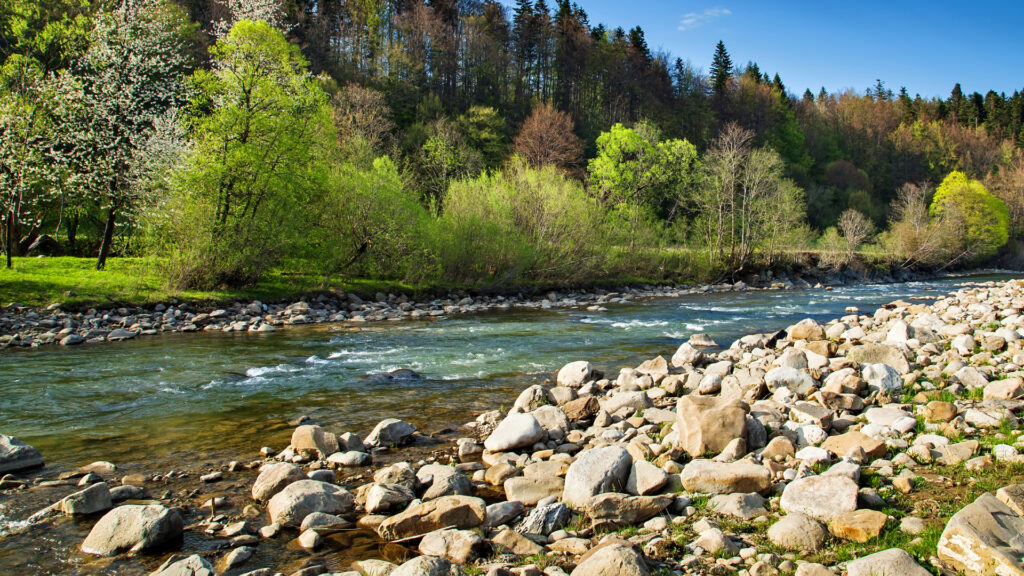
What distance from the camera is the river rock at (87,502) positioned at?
19.9 feet

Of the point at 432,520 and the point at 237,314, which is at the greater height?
the point at 237,314

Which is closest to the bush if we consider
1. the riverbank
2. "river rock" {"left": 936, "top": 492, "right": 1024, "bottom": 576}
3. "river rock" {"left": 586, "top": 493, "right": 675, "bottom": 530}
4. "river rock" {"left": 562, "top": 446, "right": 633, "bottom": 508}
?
the riverbank

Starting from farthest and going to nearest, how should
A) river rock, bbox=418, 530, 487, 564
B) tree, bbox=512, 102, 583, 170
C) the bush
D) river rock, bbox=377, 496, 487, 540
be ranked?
tree, bbox=512, 102, 583, 170
the bush
river rock, bbox=377, 496, 487, 540
river rock, bbox=418, 530, 487, 564

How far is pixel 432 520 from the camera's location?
565 centimetres

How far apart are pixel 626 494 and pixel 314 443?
447 centimetres

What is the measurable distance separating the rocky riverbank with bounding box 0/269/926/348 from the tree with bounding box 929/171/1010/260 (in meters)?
48.0

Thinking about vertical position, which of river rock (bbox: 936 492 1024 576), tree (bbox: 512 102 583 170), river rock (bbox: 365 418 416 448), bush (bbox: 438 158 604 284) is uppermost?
tree (bbox: 512 102 583 170)

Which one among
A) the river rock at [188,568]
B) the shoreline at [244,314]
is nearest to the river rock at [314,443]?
the river rock at [188,568]

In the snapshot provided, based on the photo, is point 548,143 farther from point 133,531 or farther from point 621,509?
point 133,531

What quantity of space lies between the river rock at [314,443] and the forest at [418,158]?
687 inches

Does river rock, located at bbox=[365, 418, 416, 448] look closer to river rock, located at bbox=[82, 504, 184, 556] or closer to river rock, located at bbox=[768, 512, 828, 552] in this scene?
river rock, located at bbox=[82, 504, 184, 556]

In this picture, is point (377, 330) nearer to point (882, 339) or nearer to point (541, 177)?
point (882, 339)

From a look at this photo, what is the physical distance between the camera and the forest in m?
24.5

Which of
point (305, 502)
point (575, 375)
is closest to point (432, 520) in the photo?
point (305, 502)
